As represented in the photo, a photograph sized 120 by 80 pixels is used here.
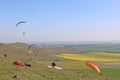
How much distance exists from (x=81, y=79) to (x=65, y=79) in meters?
2.08

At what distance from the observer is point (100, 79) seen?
2716 cm

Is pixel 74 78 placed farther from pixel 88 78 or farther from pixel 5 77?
pixel 5 77

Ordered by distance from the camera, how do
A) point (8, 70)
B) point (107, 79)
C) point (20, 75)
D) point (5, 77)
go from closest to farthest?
point (5, 77), point (20, 75), point (8, 70), point (107, 79)

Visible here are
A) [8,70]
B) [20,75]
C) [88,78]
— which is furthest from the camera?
[88,78]

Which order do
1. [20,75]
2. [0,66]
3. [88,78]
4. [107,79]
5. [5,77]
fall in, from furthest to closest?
[107,79]
[88,78]
[0,66]
[20,75]
[5,77]

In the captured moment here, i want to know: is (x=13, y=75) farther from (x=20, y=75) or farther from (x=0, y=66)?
(x=0, y=66)

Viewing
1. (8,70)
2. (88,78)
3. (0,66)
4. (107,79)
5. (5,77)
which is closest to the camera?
(5,77)

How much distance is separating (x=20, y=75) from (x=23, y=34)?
482 cm

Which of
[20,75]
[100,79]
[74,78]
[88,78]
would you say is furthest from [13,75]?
[100,79]

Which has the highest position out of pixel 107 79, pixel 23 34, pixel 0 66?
pixel 23 34

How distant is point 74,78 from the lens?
2447cm

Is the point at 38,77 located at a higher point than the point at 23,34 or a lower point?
lower

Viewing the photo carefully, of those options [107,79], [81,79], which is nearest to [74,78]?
[81,79]

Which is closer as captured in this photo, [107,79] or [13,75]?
[13,75]
